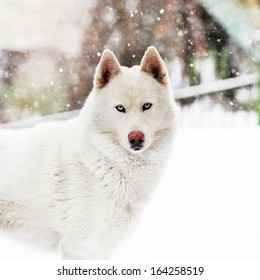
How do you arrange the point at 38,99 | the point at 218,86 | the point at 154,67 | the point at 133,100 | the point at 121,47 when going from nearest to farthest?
the point at 133,100, the point at 154,67, the point at 38,99, the point at 218,86, the point at 121,47

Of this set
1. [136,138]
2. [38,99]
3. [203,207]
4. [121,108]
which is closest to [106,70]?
[121,108]

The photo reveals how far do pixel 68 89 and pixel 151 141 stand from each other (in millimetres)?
5375

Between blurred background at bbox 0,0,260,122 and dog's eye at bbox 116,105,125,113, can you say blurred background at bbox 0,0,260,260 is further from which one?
dog's eye at bbox 116,105,125,113

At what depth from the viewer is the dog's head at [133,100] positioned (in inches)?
95.0

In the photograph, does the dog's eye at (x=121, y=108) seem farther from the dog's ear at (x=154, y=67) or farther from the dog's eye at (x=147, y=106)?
the dog's ear at (x=154, y=67)

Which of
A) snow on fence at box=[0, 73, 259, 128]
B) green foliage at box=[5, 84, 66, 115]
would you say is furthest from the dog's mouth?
snow on fence at box=[0, 73, 259, 128]

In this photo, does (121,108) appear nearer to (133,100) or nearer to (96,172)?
(133,100)

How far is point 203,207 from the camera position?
14.2 ft

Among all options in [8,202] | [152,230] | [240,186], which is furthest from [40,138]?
[240,186]

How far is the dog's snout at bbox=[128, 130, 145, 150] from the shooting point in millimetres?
2328

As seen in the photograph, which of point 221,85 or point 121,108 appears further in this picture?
point 221,85

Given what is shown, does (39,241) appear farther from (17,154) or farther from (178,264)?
(178,264)

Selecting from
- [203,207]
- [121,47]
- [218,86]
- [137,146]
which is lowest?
[137,146]

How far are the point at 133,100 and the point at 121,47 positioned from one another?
5.90m
